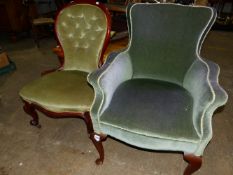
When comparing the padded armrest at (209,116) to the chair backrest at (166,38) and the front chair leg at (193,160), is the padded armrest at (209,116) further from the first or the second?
the chair backrest at (166,38)

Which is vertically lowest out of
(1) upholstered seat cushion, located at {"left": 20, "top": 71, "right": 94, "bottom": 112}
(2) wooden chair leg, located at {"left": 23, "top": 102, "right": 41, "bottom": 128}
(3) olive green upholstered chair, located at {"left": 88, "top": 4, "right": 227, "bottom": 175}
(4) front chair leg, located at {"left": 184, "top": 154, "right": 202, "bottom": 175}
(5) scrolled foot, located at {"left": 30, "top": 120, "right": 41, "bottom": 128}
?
(5) scrolled foot, located at {"left": 30, "top": 120, "right": 41, "bottom": 128}

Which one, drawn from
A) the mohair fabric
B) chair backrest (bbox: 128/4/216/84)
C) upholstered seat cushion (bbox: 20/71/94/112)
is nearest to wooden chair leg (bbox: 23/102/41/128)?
upholstered seat cushion (bbox: 20/71/94/112)

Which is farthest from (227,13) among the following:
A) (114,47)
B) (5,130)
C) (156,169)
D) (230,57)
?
(5,130)

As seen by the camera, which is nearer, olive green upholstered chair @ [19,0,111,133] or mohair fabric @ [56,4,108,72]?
olive green upholstered chair @ [19,0,111,133]

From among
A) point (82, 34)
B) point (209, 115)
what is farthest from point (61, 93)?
point (209, 115)

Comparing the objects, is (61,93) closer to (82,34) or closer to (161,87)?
(82,34)

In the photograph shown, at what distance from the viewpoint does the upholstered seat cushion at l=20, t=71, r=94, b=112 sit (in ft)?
4.59

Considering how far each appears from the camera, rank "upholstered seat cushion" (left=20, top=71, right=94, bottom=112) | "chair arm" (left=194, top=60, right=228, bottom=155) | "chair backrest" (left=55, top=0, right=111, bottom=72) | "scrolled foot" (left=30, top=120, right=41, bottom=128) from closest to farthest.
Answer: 1. "chair arm" (left=194, top=60, right=228, bottom=155)
2. "upholstered seat cushion" (left=20, top=71, right=94, bottom=112)
3. "chair backrest" (left=55, top=0, right=111, bottom=72)
4. "scrolled foot" (left=30, top=120, right=41, bottom=128)

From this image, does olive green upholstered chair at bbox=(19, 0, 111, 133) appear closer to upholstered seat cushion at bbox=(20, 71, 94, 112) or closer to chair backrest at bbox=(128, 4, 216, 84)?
upholstered seat cushion at bbox=(20, 71, 94, 112)

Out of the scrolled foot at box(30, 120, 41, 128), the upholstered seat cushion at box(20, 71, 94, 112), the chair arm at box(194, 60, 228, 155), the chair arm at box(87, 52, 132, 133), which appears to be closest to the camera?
the chair arm at box(194, 60, 228, 155)

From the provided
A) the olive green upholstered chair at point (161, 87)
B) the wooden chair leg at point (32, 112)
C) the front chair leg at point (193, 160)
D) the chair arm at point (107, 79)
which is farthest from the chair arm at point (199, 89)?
the wooden chair leg at point (32, 112)

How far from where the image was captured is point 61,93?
1.46m

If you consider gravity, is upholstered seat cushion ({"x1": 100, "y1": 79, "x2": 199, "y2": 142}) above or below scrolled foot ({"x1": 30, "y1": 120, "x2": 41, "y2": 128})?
above

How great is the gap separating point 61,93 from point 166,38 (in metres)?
0.83
